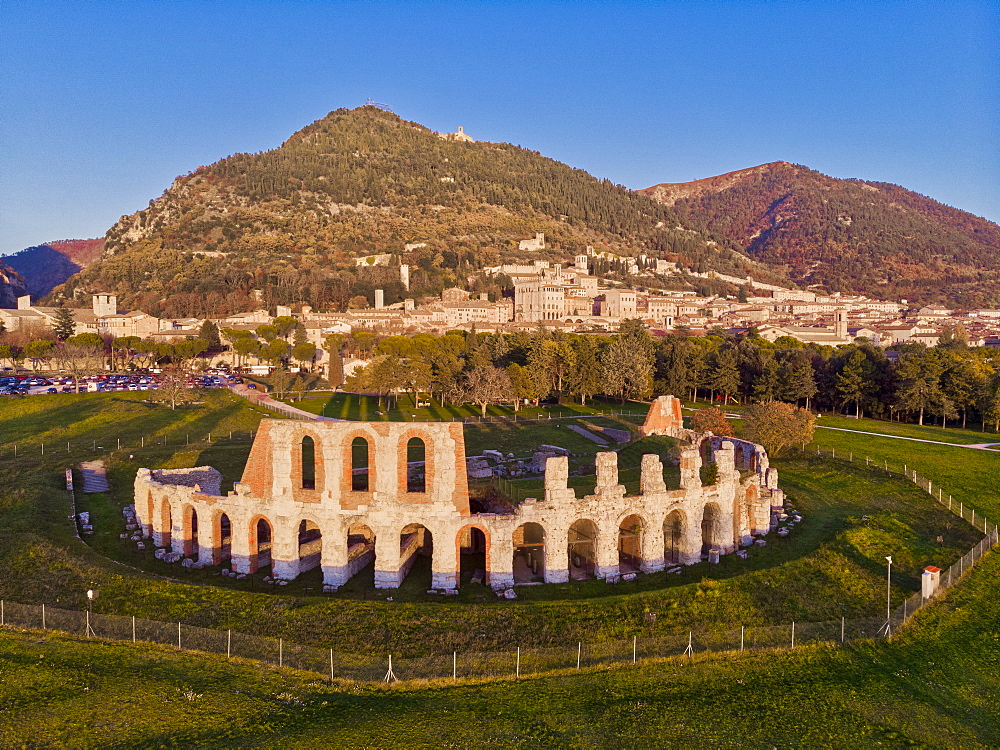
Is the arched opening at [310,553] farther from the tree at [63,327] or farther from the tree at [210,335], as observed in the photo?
the tree at [63,327]

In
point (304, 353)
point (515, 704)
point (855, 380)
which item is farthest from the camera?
point (304, 353)

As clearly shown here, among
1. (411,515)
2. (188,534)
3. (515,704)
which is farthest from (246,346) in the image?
(515,704)

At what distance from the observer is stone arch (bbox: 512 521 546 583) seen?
1062 inches

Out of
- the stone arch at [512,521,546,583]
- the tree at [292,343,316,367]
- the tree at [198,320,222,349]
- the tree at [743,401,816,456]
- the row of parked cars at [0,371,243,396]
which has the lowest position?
the stone arch at [512,521,546,583]

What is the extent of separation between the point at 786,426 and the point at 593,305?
140703mm

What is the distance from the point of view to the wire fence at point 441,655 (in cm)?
1867

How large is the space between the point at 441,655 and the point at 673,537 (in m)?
13.8

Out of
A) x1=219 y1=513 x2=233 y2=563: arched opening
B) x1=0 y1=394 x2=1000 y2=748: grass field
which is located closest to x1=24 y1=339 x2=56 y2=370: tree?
x1=0 y1=394 x2=1000 y2=748: grass field

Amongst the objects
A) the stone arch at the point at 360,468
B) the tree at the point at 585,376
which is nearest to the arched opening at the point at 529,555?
the stone arch at the point at 360,468

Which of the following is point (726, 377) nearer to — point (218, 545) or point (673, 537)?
point (673, 537)

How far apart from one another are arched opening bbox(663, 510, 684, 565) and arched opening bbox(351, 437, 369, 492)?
48.5 ft

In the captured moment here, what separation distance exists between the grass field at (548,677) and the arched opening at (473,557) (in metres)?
2.20

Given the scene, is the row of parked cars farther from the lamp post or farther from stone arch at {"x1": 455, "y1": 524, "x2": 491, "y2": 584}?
the lamp post

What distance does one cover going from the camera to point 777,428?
46875mm
